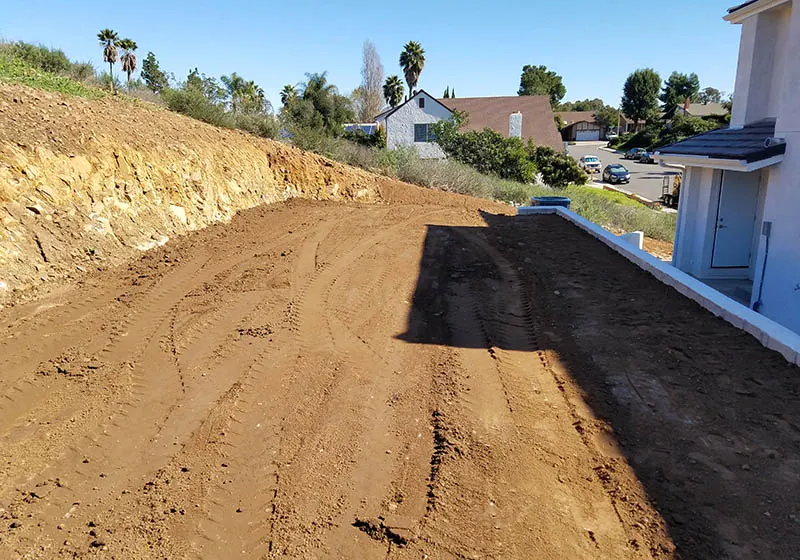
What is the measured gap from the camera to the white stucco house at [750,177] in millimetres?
9664

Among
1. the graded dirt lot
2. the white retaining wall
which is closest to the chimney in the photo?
the white retaining wall

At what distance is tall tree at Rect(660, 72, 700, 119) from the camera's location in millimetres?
93188

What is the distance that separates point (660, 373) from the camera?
6.40m

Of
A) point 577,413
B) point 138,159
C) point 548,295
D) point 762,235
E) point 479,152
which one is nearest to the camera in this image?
point 577,413

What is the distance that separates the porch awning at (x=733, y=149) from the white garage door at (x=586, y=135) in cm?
9164

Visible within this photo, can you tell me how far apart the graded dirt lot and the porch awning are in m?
2.62

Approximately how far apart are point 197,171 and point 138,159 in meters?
1.71

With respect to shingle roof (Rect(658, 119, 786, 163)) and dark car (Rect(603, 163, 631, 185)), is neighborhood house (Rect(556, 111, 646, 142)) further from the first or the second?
shingle roof (Rect(658, 119, 786, 163))

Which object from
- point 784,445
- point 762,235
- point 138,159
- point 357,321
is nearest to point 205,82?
point 138,159

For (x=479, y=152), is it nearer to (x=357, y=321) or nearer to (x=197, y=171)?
(x=197, y=171)

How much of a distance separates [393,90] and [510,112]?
2480 cm

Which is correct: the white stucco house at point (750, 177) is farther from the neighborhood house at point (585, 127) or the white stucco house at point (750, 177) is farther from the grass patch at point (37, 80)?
the neighborhood house at point (585, 127)

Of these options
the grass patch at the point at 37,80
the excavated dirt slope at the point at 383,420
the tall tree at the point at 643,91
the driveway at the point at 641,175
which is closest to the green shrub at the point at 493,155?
the driveway at the point at 641,175

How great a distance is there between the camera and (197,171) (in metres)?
13.0
